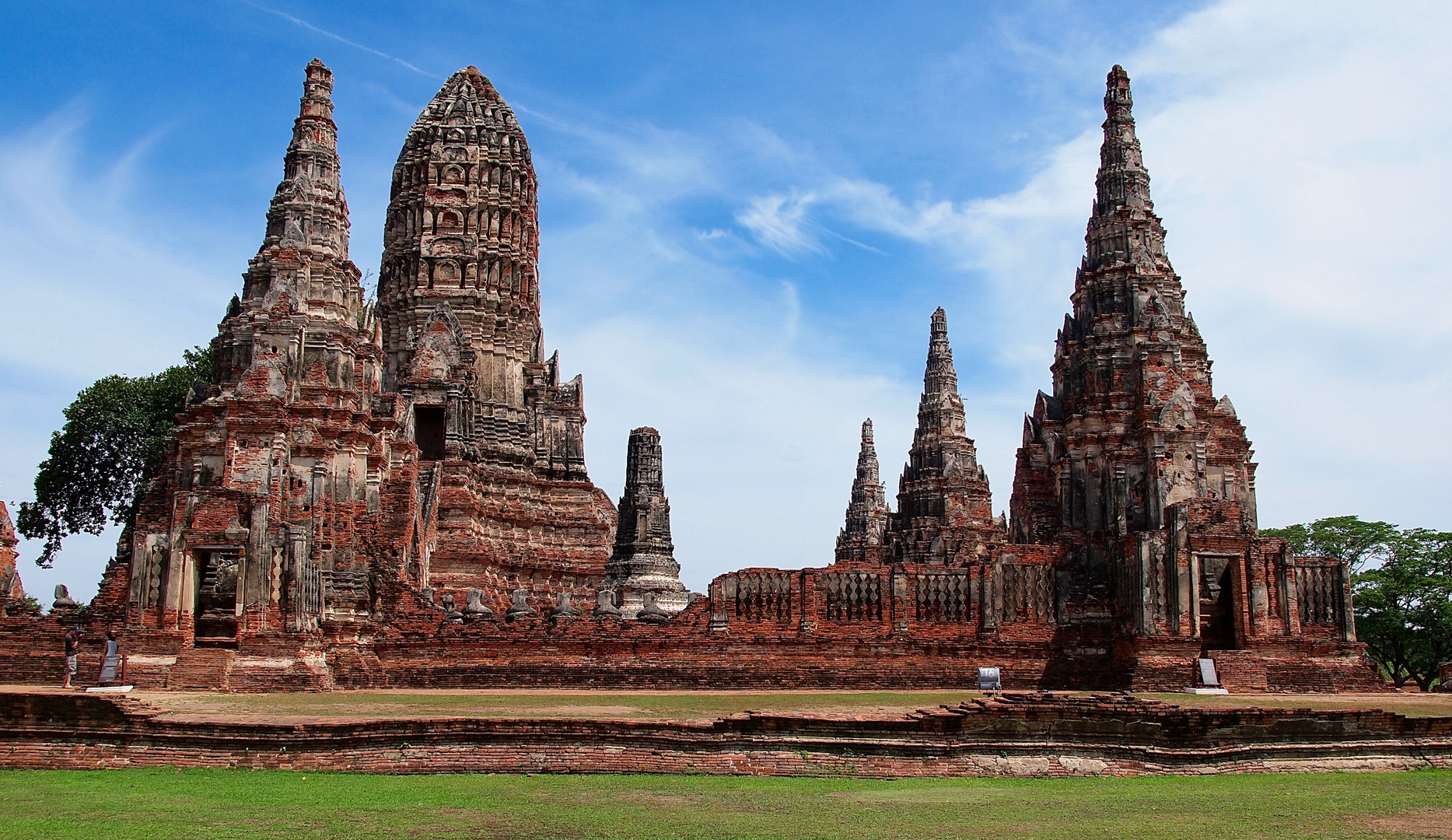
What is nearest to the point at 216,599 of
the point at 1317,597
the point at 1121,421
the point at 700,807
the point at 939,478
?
the point at 700,807

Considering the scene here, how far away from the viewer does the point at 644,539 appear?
117 ft

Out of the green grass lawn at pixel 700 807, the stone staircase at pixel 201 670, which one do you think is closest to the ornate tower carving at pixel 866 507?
the stone staircase at pixel 201 670

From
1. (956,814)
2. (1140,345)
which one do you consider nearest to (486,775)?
(956,814)

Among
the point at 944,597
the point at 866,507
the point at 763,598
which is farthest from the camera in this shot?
the point at 866,507

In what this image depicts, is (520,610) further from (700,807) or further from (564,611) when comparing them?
(700,807)

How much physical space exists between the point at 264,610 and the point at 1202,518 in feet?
55.3

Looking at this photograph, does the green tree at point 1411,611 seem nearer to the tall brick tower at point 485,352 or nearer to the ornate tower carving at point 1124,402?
the ornate tower carving at point 1124,402

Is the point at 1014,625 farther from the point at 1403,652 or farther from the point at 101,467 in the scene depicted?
the point at 101,467

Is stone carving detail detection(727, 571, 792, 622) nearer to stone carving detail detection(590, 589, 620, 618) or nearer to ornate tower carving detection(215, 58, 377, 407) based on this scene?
stone carving detail detection(590, 589, 620, 618)

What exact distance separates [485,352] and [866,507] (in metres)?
27.7

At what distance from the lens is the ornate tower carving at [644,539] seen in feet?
114

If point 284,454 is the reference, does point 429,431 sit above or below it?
above

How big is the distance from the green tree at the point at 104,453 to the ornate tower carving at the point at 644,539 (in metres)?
14.9

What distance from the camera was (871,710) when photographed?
16.8 m
